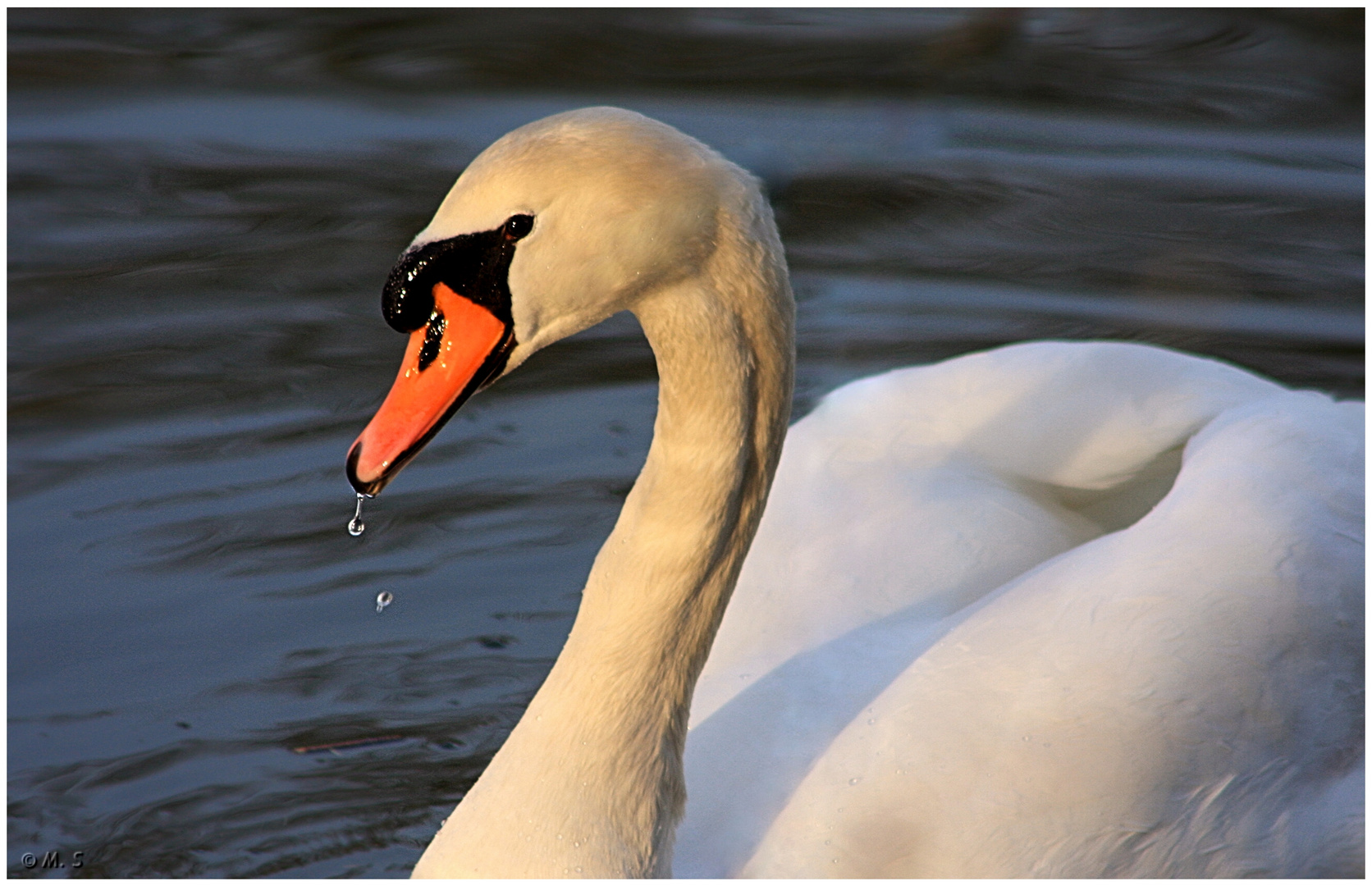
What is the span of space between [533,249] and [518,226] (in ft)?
0.14

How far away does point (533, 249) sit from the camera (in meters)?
2.72

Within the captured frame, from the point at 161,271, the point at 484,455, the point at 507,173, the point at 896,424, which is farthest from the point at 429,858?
the point at 161,271

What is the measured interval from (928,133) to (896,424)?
347 cm

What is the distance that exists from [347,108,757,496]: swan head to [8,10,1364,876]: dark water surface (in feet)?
4.50

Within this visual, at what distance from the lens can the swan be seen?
108 inches

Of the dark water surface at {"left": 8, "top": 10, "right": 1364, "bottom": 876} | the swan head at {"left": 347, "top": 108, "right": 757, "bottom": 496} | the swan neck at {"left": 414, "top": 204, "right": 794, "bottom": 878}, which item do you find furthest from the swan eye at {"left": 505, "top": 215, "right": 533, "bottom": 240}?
the dark water surface at {"left": 8, "top": 10, "right": 1364, "bottom": 876}

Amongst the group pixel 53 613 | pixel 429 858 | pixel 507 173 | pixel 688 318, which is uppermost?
pixel 507 173

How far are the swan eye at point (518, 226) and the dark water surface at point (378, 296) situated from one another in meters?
1.61

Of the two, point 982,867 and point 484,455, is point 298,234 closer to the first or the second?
point 484,455

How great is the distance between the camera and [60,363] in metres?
5.78

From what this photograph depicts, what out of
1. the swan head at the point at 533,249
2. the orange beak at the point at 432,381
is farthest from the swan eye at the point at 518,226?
the orange beak at the point at 432,381

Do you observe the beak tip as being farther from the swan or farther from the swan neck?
the swan neck

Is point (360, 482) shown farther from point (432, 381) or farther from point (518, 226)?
point (518, 226)

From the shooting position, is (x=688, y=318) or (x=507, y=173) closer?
(x=507, y=173)
